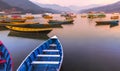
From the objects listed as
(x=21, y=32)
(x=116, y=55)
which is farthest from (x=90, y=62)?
(x=21, y=32)

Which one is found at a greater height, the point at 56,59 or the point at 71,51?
the point at 56,59

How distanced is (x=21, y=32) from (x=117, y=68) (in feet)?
102

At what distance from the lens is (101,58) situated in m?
22.2

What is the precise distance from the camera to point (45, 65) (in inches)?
648

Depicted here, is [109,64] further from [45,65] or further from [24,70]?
[24,70]

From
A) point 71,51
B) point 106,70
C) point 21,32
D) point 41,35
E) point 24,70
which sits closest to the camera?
point 24,70

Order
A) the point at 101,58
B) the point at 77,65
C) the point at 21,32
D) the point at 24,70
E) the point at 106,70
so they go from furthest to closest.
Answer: the point at 21,32 < the point at 101,58 < the point at 77,65 < the point at 106,70 < the point at 24,70

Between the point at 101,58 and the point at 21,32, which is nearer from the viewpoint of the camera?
the point at 101,58

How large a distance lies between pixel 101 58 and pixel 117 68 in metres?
3.75

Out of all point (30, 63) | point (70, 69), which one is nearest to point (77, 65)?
point (70, 69)

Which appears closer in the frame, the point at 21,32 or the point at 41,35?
the point at 41,35

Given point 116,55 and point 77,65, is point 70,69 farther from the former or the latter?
point 116,55

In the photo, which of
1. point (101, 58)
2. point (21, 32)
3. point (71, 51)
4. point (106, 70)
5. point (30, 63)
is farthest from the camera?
point (21, 32)

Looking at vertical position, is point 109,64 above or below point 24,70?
below
